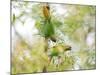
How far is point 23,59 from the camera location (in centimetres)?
240

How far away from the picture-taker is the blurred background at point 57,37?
7.86 feet

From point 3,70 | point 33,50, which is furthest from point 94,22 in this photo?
point 3,70

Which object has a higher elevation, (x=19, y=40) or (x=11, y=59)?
(x=19, y=40)

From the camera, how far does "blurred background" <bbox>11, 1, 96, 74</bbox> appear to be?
7.86 feet

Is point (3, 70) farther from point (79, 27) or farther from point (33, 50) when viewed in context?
point (79, 27)

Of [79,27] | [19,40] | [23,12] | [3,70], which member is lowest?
[3,70]

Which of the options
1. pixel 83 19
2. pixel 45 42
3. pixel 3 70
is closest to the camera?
pixel 3 70

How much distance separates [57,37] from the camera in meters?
2.55

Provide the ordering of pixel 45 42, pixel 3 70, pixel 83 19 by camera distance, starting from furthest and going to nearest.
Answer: pixel 83 19 → pixel 45 42 → pixel 3 70

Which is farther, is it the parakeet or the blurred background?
the parakeet

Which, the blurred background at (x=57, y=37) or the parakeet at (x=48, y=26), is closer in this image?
the blurred background at (x=57, y=37)

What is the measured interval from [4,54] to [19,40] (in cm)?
24
